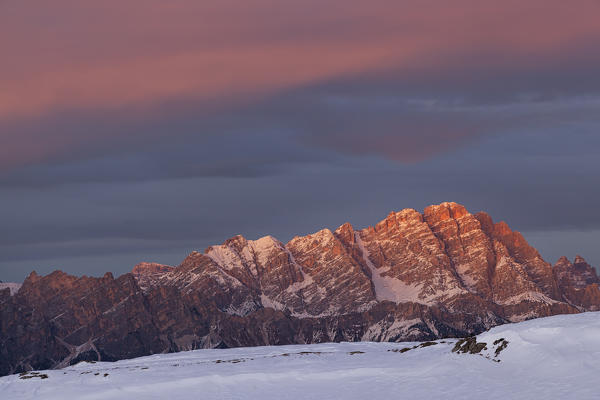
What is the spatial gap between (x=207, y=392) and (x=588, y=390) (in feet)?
111

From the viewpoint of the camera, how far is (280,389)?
249 ft

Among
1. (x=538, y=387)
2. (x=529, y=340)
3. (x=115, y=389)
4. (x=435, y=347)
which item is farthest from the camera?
(x=435, y=347)

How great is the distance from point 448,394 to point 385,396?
18.2 feet

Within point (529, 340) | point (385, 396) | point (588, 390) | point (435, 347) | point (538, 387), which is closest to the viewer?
point (588, 390)

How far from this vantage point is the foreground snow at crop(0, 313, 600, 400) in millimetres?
64562

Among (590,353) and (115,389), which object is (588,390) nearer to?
(590,353)

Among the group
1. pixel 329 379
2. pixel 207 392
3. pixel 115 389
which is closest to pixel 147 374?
pixel 115 389

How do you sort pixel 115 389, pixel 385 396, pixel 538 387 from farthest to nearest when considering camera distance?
pixel 115 389 → pixel 385 396 → pixel 538 387

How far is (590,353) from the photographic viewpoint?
66.2 meters

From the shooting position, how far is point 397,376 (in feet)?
246

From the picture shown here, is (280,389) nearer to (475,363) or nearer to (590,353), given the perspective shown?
(475,363)

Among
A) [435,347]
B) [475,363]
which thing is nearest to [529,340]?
[475,363]

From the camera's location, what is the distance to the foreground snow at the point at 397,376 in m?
64.6

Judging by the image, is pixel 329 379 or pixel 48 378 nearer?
pixel 329 379
